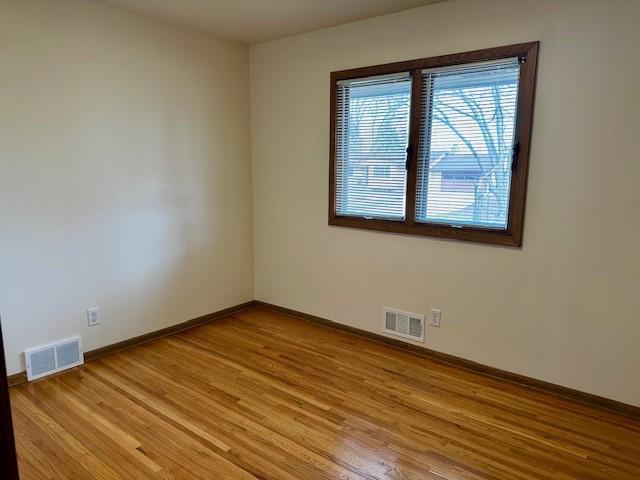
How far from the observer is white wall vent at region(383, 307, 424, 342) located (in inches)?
129

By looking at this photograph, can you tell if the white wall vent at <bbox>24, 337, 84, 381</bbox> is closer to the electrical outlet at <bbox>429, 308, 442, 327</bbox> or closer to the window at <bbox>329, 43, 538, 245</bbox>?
the window at <bbox>329, 43, 538, 245</bbox>

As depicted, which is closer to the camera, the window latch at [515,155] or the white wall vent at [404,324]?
the window latch at [515,155]

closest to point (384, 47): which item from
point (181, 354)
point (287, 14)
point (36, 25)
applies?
point (287, 14)

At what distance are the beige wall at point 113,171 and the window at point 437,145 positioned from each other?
3.69 feet

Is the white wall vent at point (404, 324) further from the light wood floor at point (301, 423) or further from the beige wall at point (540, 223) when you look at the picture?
the light wood floor at point (301, 423)

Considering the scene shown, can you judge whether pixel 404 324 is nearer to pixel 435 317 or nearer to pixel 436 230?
pixel 435 317

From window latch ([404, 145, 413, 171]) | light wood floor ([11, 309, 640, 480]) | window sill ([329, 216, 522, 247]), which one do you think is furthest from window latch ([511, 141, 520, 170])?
light wood floor ([11, 309, 640, 480])

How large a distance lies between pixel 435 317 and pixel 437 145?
50.7 inches

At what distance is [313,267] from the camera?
3904mm

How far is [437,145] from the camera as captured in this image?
9.99 ft

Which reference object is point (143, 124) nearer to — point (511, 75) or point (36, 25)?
point (36, 25)

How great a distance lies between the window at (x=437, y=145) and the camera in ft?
8.91

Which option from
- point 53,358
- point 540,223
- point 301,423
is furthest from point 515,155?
point 53,358

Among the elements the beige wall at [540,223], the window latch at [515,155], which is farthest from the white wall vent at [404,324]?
the window latch at [515,155]
